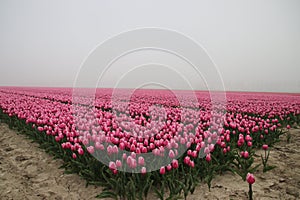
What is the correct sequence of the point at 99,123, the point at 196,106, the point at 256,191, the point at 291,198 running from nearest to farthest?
the point at 291,198 → the point at 256,191 → the point at 99,123 → the point at 196,106

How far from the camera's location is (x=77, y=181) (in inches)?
152

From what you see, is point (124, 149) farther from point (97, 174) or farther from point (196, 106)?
point (196, 106)

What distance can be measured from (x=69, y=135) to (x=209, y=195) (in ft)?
10.2

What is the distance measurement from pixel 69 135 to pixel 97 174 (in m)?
1.46

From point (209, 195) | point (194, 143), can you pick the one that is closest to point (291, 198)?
point (209, 195)

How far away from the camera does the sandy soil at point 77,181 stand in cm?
331

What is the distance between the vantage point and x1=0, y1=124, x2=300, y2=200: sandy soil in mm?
3309

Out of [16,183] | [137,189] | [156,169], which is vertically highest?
[156,169]

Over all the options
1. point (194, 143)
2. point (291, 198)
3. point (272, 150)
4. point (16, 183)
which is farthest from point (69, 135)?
point (272, 150)

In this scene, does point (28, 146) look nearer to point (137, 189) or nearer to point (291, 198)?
point (137, 189)

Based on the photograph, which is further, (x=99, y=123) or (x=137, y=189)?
(x=99, y=123)

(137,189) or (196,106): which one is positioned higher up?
(196,106)

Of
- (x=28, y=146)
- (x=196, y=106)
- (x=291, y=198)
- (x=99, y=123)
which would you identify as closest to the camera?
(x=291, y=198)

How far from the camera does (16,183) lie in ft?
12.9
